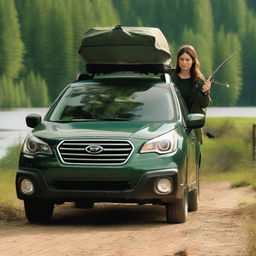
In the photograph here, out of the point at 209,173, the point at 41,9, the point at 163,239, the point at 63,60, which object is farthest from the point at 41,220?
the point at 41,9

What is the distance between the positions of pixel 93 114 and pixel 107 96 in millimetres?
388

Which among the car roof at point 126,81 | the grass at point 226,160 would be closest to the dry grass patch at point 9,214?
the car roof at point 126,81

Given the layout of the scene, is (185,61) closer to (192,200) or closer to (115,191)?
(192,200)

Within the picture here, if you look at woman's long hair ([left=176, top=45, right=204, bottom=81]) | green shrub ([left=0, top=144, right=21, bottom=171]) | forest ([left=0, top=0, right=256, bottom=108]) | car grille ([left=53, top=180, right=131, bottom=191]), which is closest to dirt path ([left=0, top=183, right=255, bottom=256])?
car grille ([left=53, top=180, right=131, bottom=191])

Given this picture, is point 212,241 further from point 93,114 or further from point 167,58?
point 167,58

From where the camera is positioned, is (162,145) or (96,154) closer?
(96,154)

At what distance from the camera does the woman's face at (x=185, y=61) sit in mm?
14508

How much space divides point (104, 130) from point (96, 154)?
394 millimetres

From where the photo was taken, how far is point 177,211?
12.3 meters

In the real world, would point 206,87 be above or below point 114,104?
below

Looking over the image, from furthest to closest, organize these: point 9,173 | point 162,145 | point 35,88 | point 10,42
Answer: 1. point 35,88
2. point 10,42
3. point 9,173
4. point 162,145

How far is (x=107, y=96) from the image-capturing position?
1290cm

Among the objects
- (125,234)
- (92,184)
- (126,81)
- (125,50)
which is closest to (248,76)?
(125,50)

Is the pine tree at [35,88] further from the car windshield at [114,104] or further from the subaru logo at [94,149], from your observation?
the subaru logo at [94,149]
